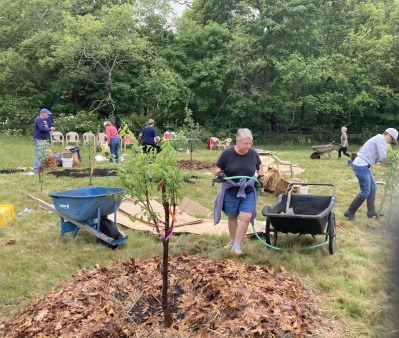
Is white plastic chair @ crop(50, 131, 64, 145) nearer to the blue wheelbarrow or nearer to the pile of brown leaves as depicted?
the pile of brown leaves

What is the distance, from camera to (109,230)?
5727 mm

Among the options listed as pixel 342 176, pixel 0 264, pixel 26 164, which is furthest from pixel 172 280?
pixel 26 164

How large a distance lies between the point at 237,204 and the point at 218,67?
73.8 ft

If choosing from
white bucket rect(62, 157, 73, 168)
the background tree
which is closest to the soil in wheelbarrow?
the background tree

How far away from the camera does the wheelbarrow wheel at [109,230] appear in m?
5.68

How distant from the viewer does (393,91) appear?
27.5 metres

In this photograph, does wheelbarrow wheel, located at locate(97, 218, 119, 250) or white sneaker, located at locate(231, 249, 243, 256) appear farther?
wheelbarrow wheel, located at locate(97, 218, 119, 250)

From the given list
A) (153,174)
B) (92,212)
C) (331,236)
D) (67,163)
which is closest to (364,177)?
(331,236)

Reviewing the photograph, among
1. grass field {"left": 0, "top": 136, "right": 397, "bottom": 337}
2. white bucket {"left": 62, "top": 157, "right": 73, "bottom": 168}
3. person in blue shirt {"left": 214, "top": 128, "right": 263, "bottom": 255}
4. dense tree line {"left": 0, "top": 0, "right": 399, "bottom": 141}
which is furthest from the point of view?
dense tree line {"left": 0, "top": 0, "right": 399, "bottom": 141}

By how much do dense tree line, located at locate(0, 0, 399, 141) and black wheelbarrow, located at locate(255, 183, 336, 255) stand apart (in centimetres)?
1952

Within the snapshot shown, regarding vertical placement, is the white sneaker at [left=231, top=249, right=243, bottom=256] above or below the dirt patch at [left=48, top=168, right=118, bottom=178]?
above

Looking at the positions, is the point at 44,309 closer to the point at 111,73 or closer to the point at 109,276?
the point at 109,276

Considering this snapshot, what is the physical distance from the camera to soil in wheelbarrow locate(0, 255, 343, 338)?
10.8 ft

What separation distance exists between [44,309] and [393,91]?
1091 inches
